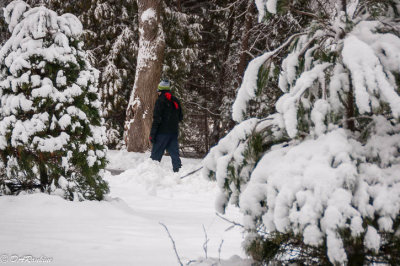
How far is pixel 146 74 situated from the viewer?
9.71 meters

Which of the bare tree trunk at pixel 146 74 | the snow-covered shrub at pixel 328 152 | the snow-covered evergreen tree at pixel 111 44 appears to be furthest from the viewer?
the snow-covered evergreen tree at pixel 111 44

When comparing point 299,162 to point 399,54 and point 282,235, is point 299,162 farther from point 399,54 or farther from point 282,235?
point 399,54

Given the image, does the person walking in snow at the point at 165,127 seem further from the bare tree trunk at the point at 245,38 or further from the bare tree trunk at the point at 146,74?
the bare tree trunk at the point at 245,38

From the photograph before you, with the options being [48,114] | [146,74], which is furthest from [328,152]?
[146,74]

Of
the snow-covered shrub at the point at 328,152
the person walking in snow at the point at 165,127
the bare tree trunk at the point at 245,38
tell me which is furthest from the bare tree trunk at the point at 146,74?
the snow-covered shrub at the point at 328,152

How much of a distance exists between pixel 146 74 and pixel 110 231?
6.81 meters

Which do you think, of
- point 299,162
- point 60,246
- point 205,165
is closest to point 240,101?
point 205,165

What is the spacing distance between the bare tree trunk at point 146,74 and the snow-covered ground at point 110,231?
4.28 metres

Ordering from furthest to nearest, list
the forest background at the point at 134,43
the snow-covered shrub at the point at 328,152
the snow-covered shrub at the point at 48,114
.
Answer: the forest background at the point at 134,43 → the snow-covered shrub at the point at 48,114 → the snow-covered shrub at the point at 328,152

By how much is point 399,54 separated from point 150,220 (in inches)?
125

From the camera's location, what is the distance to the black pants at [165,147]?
7.86 meters

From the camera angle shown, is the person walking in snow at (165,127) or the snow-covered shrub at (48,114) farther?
the person walking in snow at (165,127)

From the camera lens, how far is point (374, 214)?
1543mm

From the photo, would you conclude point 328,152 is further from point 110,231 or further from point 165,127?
point 165,127
